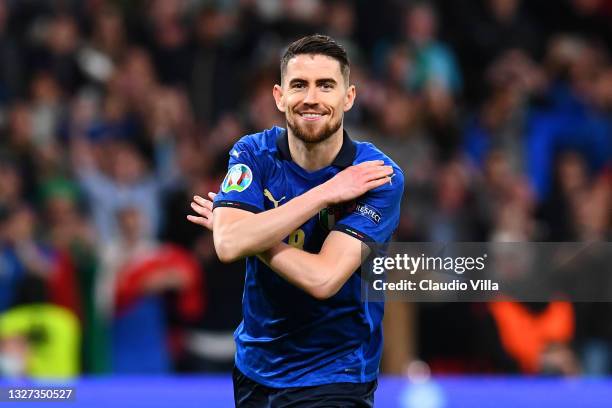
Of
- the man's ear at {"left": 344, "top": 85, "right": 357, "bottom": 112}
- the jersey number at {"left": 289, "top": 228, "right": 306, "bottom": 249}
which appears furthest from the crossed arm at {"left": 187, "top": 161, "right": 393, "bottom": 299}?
the man's ear at {"left": 344, "top": 85, "right": 357, "bottom": 112}

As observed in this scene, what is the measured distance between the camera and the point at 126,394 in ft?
25.0

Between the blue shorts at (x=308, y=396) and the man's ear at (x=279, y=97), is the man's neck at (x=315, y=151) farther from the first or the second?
the blue shorts at (x=308, y=396)

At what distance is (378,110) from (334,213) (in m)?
6.07

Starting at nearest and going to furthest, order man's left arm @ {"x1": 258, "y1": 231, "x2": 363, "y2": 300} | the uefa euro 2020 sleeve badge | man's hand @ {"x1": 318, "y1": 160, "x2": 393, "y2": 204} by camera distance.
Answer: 1. man's left arm @ {"x1": 258, "y1": 231, "x2": 363, "y2": 300}
2. man's hand @ {"x1": 318, "y1": 160, "x2": 393, "y2": 204}
3. the uefa euro 2020 sleeve badge

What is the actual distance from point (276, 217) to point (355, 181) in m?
0.35

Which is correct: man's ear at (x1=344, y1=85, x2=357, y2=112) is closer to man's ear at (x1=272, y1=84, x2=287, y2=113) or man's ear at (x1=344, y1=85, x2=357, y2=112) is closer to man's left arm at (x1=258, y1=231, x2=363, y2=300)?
man's ear at (x1=272, y1=84, x2=287, y2=113)

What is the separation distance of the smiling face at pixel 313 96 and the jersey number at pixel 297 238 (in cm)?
35

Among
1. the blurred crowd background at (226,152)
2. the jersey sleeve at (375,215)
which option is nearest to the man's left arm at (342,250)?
the jersey sleeve at (375,215)

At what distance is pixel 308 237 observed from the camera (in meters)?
4.72

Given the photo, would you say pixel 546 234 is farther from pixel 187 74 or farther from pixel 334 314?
pixel 334 314

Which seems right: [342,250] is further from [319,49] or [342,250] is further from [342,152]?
[319,49]

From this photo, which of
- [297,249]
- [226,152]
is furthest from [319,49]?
[226,152]

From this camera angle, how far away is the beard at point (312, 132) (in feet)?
15.1

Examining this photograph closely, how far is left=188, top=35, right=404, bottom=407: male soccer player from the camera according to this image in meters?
4.50
